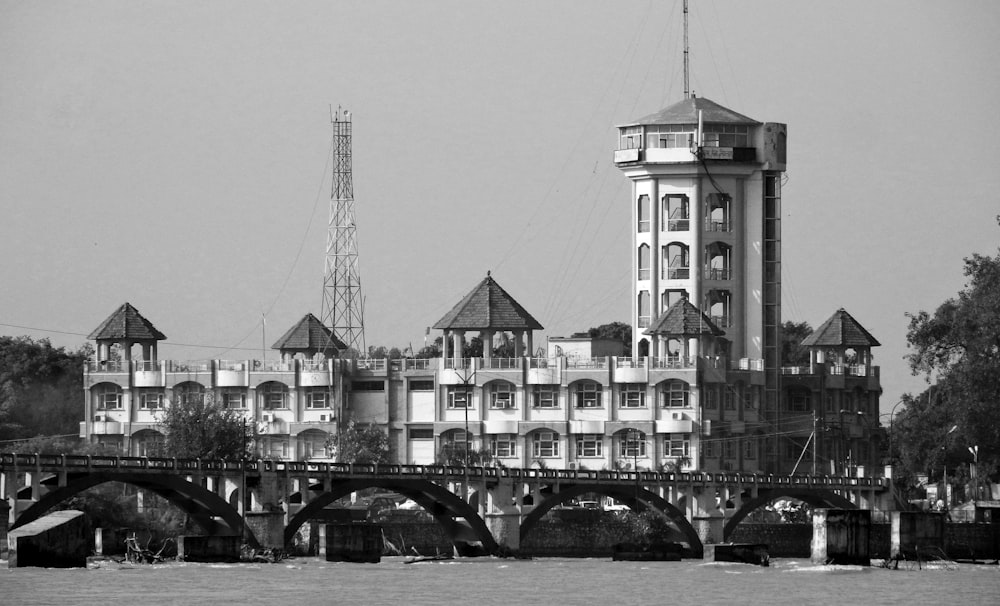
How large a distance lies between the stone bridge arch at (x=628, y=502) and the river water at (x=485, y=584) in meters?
12.8

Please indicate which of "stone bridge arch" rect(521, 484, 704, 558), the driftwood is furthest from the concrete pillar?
the driftwood

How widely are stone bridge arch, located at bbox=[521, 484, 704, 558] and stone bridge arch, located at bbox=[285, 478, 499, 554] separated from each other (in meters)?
3.71

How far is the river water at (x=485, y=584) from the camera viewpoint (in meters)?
136

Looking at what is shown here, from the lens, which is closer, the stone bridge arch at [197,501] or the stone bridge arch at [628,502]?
the stone bridge arch at [197,501]

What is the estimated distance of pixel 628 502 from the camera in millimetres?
189125

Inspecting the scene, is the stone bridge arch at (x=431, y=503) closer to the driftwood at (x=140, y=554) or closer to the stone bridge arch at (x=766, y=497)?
the driftwood at (x=140, y=554)

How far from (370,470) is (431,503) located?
16.7ft

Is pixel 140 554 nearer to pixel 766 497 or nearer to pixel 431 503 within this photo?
pixel 431 503

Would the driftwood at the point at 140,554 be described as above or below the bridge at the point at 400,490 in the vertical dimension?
below

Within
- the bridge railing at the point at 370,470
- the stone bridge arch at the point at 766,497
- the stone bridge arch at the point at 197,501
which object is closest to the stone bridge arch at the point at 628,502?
the bridge railing at the point at 370,470

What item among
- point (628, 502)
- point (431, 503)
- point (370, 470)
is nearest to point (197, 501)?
point (370, 470)

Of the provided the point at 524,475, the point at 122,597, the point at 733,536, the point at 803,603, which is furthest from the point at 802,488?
Answer: the point at 122,597

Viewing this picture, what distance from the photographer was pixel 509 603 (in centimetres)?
13588

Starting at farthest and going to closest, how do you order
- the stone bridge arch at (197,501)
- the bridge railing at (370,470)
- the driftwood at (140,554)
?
the stone bridge arch at (197,501) < the driftwood at (140,554) < the bridge railing at (370,470)
